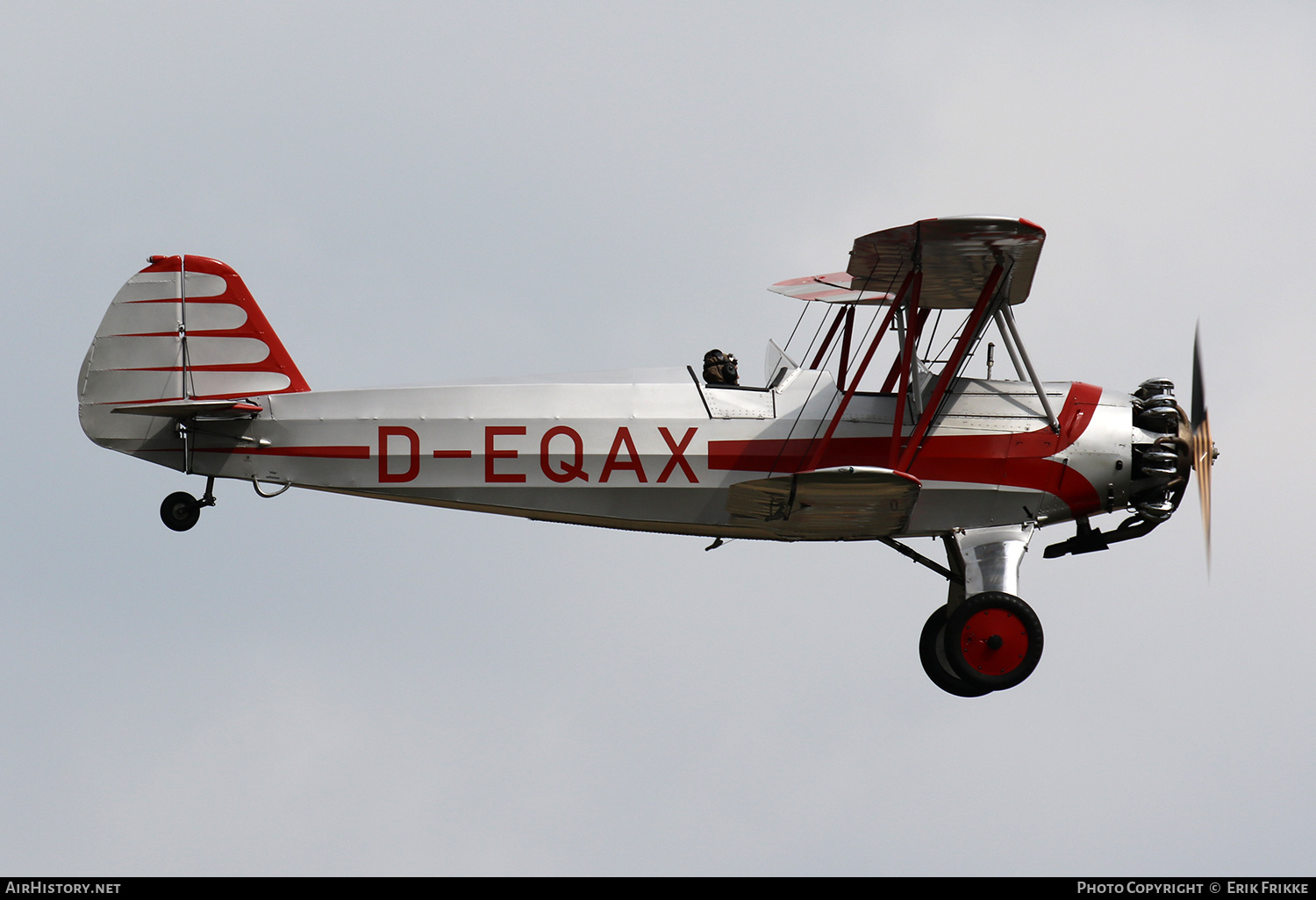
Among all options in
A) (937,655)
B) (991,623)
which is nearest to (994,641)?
(991,623)

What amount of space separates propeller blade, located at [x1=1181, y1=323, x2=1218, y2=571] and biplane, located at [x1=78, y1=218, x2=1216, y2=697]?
0.06ft

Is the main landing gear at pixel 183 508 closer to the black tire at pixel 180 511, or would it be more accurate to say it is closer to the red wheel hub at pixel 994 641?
the black tire at pixel 180 511

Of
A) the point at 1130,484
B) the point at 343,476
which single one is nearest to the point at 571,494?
the point at 343,476

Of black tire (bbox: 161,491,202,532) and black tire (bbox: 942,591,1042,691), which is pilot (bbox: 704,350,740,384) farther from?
black tire (bbox: 161,491,202,532)

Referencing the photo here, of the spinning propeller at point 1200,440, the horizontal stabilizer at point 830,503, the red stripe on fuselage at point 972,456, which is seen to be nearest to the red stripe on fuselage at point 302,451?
the red stripe on fuselage at point 972,456

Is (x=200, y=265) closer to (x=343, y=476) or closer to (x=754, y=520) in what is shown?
(x=343, y=476)

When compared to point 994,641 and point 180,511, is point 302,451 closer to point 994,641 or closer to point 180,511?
point 180,511

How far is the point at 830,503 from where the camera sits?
12469mm

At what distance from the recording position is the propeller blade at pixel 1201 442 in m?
13.3

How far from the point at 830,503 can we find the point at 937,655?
216 centimetres

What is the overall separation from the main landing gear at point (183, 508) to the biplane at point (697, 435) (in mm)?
16

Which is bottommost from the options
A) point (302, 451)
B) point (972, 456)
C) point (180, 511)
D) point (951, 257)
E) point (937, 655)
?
point (937, 655)

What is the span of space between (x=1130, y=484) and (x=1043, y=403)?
100cm

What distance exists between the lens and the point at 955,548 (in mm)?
13656
